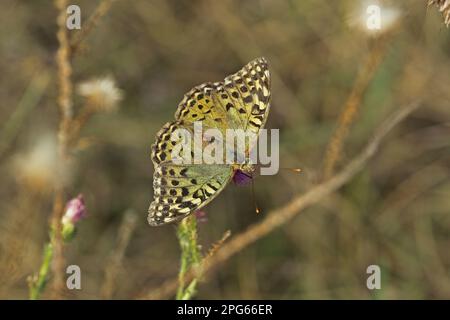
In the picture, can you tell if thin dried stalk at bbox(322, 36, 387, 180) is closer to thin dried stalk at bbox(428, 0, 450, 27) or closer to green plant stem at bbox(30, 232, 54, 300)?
thin dried stalk at bbox(428, 0, 450, 27)

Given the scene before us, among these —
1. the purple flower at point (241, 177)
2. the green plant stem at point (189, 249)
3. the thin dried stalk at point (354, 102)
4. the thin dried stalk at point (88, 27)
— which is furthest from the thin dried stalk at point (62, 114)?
the thin dried stalk at point (354, 102)

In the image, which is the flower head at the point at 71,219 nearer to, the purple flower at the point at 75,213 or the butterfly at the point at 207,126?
the purple flower at the point at 75,213

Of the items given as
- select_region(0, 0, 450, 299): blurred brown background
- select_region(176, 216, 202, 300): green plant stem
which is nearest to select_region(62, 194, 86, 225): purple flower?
select_region(176, 216, 202, 300): green plant stem

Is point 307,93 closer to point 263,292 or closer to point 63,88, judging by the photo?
point 263,292
